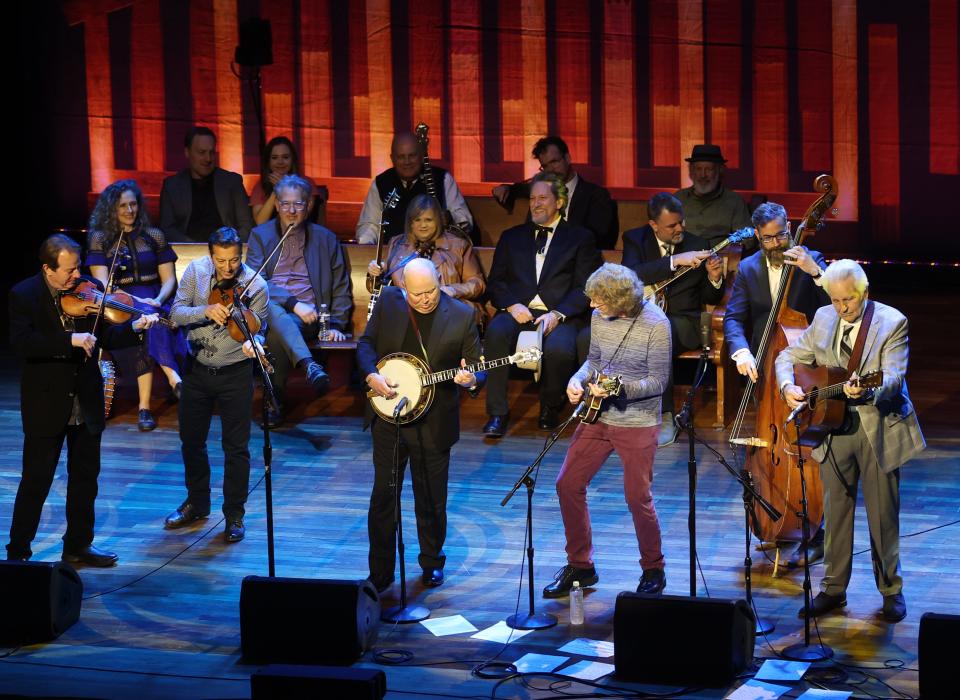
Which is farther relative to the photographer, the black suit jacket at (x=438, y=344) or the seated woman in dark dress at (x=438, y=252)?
the seated woman in dark dress at (x=438, y=252)

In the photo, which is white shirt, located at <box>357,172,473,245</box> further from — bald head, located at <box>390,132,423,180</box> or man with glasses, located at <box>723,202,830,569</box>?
man with glasses, located at <box>723,202,830,569</box>

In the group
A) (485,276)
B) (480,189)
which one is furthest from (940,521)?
(480,189)

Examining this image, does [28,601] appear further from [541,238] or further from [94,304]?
[541,238]

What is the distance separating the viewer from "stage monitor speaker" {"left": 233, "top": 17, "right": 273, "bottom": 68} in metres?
10.7

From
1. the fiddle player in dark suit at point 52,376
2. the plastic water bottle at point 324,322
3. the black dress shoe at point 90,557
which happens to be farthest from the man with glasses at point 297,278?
the fiddle player in dark suit at point 52,376

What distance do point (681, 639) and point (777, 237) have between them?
2.45m

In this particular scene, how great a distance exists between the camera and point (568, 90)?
1074 centimetres

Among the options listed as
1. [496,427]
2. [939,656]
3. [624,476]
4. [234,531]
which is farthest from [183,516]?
[939,656]

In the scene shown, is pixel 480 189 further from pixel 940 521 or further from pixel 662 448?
pixel 940 521

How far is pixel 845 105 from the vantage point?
10.3 meters

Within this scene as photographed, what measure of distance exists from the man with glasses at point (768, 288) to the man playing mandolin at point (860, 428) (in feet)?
1.68

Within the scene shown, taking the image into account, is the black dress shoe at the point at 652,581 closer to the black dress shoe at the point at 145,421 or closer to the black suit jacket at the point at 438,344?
the black suit jacket at the point at 438,344

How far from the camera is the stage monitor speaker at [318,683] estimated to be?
4.38 metres

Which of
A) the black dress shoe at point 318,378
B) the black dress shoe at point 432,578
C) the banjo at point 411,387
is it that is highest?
the banjo at point 411,387
